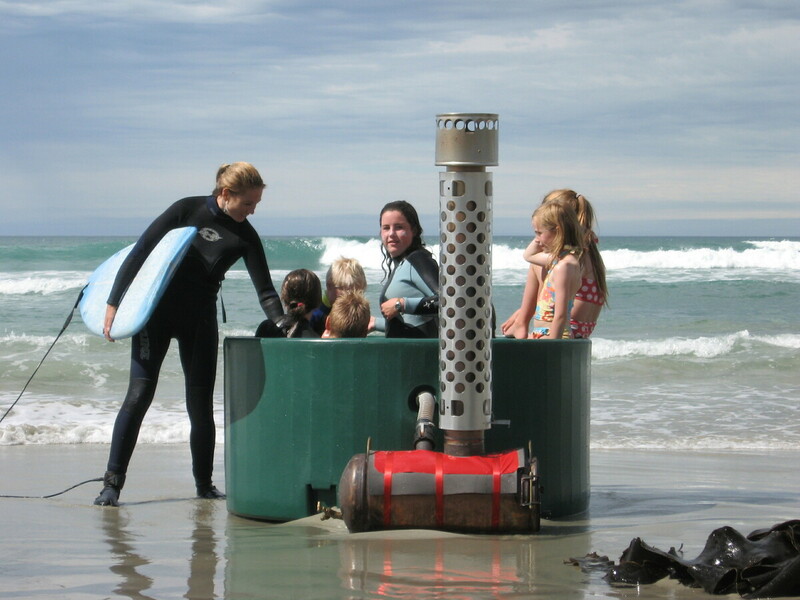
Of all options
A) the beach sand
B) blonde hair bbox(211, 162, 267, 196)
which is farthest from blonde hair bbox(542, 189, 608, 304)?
blonde hair bbox(211, 162, 267, 196)

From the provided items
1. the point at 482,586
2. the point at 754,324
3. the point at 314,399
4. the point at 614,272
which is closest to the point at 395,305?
the point at 314,399

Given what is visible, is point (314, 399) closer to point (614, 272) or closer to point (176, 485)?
point (176, 485)

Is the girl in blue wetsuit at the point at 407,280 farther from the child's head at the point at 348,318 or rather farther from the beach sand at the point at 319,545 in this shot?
Answer: the beach sand at the point at 319,545

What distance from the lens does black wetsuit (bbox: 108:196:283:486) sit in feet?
16.7

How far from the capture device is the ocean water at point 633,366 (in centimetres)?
812

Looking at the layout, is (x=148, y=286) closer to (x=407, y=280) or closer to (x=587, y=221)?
(x=407, y=280)

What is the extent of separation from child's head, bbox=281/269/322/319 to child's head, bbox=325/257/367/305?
7.7 inches

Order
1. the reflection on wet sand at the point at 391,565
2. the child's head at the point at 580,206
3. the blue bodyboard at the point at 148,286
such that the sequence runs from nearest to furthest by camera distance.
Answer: the reflection on wet sand at the point at 391,565 → the blue bodyboard at the point at 148,286 → the child's head at the point at 580,206

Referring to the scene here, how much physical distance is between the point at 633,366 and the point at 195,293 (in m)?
8.09

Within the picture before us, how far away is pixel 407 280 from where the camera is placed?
486cm

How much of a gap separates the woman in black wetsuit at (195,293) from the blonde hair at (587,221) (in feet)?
4.64

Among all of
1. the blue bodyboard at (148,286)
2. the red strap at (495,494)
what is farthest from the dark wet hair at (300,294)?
the red strap at (495,494)

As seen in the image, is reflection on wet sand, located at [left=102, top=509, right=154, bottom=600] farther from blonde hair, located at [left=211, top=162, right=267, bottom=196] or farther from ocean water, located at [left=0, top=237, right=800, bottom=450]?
ocean water, located at [left=0, top=237, right=800, bottom=450]

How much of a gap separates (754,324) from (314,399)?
16.4 meters
